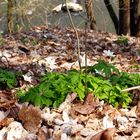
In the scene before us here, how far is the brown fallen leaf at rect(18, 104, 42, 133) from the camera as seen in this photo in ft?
11.8

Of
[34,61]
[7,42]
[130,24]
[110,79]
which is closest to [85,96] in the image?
[110,79]

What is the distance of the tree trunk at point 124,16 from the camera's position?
36.7 feet

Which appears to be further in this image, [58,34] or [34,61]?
[58,34]

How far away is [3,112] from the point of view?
3773 mm

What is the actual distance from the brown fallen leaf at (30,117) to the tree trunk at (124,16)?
7.75m

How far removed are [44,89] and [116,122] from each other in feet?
2.05

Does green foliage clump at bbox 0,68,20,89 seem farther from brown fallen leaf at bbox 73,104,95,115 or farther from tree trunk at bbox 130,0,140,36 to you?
tree trunk at bbox 130,0,140,36

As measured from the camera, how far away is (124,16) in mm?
11555

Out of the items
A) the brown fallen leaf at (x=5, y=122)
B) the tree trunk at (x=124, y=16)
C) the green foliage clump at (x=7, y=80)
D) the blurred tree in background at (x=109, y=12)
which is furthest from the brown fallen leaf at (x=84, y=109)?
the tree trunk at (x=124, y=16)

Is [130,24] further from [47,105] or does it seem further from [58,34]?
[47,105]

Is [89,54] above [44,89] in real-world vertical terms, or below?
below

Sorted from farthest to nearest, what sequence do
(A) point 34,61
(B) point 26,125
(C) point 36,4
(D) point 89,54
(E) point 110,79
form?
1. (C) point 36,4
2. (D) point 89,54
3. (A) point 34,61
4. (E) point 110,79
5. (B) point 26,125

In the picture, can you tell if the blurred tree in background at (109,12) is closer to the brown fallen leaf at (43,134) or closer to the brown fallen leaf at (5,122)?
the brown fallen leaf at (5,122)

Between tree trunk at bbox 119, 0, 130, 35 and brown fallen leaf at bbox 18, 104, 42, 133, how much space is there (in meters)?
7.75
